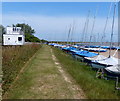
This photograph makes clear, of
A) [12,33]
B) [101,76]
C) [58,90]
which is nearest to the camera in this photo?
[58,90]

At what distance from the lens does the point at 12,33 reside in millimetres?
38094

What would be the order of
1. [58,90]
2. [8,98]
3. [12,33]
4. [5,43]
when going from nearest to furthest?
[8,98] < [58,90] < [5,43] < [12,33]

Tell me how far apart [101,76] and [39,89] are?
190 inches

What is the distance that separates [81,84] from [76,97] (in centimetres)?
150

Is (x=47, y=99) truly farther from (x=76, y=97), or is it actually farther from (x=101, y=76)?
(x=101, y=76)

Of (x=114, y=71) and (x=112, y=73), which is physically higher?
(x=114, y=71)

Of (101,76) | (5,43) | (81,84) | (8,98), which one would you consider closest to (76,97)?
(81,84)

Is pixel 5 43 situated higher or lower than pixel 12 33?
lower

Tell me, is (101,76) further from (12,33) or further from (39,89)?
(12,33)

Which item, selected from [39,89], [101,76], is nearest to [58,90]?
[39,89]

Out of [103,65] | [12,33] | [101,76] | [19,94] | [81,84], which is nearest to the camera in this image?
[19,94]

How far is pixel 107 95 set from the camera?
5855 millimetres

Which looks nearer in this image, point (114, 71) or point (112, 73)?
point (114, 71)

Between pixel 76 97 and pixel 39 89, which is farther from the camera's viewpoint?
pixel 39 89
